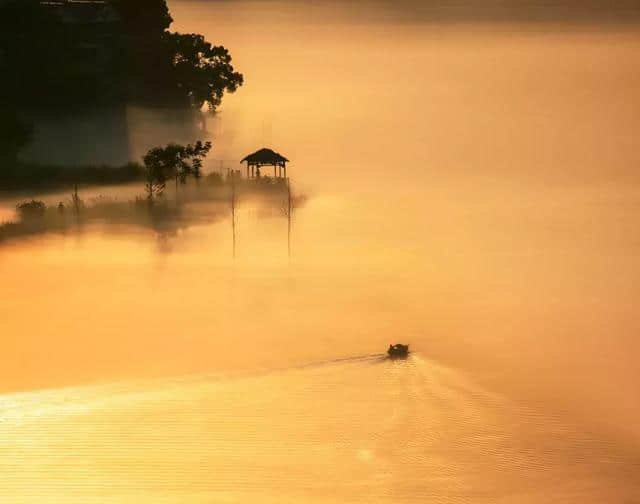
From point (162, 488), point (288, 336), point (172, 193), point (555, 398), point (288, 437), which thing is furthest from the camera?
point (172, 193)

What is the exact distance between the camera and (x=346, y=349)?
16.9 metres

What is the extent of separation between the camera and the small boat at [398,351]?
16188 millimetres

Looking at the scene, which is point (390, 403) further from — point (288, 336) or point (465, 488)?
point (288, 336)

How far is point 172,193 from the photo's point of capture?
31.0 m

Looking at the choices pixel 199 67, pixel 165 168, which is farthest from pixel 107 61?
pixel 165 168

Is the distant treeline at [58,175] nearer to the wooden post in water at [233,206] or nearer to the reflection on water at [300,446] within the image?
the wooden post in water at [233,206]

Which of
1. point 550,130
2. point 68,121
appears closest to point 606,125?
point 550,130

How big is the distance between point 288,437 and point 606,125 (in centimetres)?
3553

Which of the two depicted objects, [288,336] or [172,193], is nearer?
[288,336]

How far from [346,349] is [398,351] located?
2.86 feet

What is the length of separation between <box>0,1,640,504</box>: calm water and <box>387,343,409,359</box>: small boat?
0.75ft

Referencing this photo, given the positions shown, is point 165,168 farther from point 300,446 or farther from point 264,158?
point 300,446

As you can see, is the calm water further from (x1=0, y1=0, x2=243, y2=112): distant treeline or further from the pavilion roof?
(x1=0, y1=0, x2=243, y2=112): distant treeline

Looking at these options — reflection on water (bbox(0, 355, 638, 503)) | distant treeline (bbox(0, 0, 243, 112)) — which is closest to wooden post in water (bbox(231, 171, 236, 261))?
distant treeline (bbox(0, 0, 243, 112))
